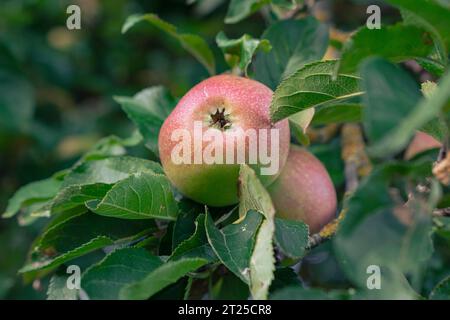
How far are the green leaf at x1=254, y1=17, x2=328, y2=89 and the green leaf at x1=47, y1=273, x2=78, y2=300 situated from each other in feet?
1.37

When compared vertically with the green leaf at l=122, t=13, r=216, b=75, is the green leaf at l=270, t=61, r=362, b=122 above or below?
below

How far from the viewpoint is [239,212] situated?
0.74 metres

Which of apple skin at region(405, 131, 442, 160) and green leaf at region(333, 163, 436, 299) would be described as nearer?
green leaf at region(333, 163, 436, 299)

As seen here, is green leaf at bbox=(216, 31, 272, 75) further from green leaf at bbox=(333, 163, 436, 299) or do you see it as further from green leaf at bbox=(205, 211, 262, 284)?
green leaf at bbox=(333, 163, 436, 299)

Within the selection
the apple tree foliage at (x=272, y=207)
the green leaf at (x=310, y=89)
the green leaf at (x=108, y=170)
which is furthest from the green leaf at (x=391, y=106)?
the green leaf at (x=108, y=170)

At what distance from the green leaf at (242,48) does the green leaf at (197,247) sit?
0.25 meters

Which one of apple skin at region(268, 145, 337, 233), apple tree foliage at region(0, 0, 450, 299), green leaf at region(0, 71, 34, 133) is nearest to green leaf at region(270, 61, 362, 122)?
apple tree foliage at region(0, 0, 450, 299)

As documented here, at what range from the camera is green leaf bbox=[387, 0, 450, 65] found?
0.59 metres

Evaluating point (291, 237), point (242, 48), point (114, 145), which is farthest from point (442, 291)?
point (114, 145)

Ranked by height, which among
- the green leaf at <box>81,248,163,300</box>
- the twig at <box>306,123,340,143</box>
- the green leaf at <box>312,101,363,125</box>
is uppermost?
the twig at <box>306,123,340,143</box>

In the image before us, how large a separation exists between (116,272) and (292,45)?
19.5 inches

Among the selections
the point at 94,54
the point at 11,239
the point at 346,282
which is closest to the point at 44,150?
the point at 11,239

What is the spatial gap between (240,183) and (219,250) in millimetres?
97

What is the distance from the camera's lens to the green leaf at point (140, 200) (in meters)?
0.70
